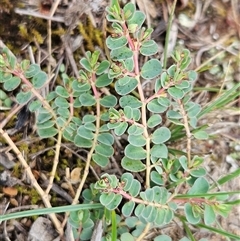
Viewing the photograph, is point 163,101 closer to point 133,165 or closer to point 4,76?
point 133,165

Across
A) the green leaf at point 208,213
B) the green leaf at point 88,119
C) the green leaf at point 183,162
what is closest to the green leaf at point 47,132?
the green leaf at point 88,119

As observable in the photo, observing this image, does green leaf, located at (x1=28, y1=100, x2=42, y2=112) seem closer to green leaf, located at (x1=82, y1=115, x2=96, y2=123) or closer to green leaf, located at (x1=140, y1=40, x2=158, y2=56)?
green leaf, located at (x1=82, y1=115, x2=96, y2=123)

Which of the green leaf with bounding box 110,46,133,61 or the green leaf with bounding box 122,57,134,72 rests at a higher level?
the green leaf with bounding box 110,46,133,61

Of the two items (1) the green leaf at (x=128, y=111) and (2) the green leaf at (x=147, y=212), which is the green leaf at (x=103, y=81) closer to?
(1) the green leaf at (x=128, y=111)

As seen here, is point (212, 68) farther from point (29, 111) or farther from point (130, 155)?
point (29, 111)

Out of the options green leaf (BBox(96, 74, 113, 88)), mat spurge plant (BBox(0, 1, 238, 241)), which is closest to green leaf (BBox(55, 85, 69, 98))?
mat spurge plant (BBox(0, 1, 238, 241))

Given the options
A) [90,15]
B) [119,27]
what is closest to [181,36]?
[90,15]

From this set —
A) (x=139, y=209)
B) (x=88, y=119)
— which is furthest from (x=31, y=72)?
(x=139, y=209)
